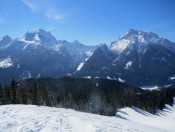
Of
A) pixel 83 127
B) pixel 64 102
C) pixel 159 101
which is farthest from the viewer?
pixel 159 101

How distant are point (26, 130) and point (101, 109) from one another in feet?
390

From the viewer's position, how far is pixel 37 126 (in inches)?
1194

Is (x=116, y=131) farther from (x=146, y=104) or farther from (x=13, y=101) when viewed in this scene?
(x=146, y=104)

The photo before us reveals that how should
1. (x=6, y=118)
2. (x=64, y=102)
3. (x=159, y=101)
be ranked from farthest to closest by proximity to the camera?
(x=159, y=101)
(x=64, y=102)
(x=6, y=118)

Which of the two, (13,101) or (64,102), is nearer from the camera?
(13,101)

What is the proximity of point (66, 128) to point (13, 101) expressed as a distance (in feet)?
255

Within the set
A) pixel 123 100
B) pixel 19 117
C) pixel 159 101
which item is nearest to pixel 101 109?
pixel 123 100

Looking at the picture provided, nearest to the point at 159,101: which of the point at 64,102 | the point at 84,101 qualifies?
the point at 84,101

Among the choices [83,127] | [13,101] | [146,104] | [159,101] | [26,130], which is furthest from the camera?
[159,101]

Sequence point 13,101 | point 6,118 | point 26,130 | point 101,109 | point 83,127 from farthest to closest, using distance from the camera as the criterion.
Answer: point 101,109
point 13,101
point 6,118
point 83,127
point 26,130

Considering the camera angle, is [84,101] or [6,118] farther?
[84,101]

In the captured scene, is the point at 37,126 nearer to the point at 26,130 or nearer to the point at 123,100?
the point at 26,130

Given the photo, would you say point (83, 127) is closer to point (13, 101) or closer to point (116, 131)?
point (116, 131)

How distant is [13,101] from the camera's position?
104 meters
